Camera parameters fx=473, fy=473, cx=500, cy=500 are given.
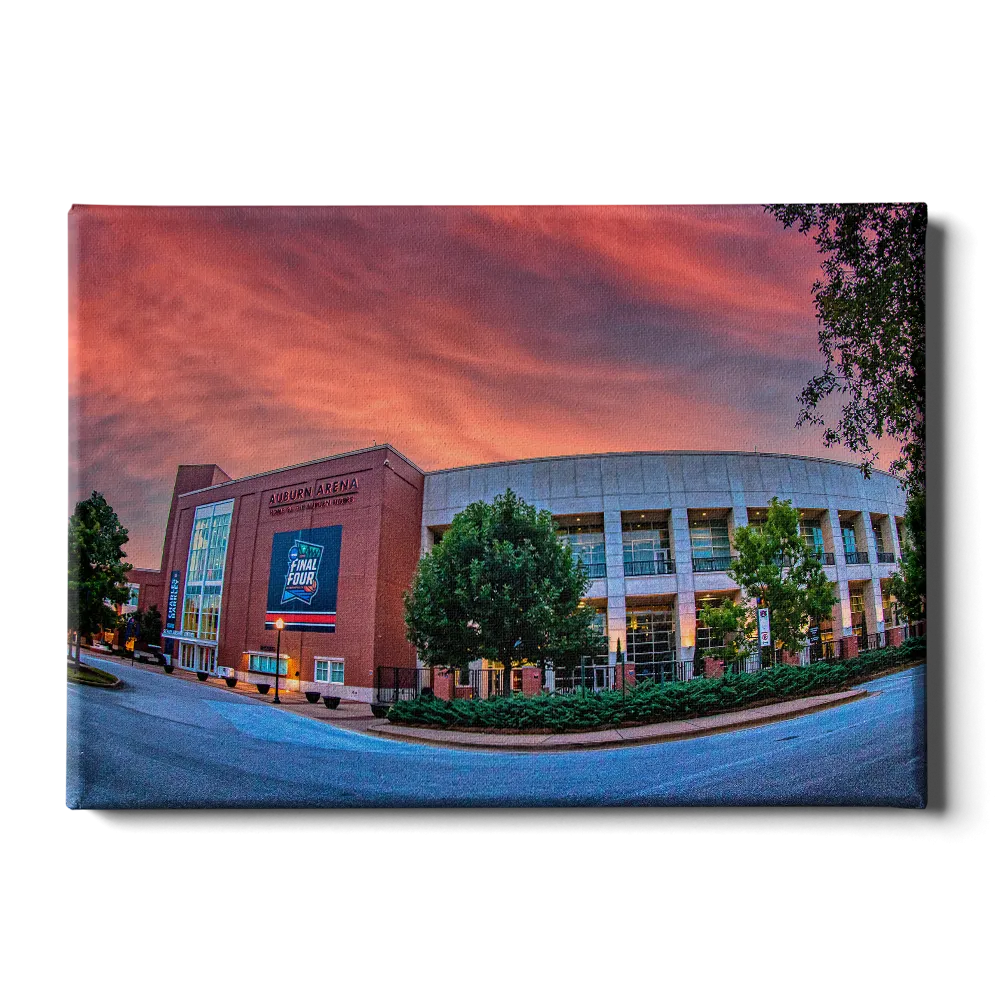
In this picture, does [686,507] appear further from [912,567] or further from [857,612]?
[912,567]

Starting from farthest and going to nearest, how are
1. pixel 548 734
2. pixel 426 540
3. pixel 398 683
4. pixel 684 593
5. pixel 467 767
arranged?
pixel 426 540
pixel 684 593
pixel 398 683
pixel 548 734
pixel 467 767

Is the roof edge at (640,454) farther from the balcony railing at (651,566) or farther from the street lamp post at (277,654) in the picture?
the street lamp post at (277,654)

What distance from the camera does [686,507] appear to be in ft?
11.9

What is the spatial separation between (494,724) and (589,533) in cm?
157

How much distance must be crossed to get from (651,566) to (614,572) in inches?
11.4

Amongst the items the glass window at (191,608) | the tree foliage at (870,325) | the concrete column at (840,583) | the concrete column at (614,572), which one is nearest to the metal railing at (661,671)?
the concrete column at (614,572)

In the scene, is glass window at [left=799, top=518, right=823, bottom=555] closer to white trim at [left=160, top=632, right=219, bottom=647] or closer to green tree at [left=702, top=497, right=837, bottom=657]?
green tree at [left=702, top=497, right=837, bottom=657]

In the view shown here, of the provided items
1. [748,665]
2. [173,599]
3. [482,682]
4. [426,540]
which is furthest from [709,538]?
[173,599]

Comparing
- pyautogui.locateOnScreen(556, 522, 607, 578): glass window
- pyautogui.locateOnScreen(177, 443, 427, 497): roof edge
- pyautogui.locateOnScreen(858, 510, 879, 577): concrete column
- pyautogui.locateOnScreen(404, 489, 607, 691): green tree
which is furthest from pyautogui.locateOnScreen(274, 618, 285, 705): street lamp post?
pyautogui.locateOnScreen(858, 510, 879, 577): concrete column

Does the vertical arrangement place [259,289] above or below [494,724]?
above

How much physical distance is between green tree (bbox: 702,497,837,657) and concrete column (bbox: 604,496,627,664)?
0.65 metres

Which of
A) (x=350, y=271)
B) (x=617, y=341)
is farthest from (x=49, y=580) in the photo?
(x=617, y=341)
